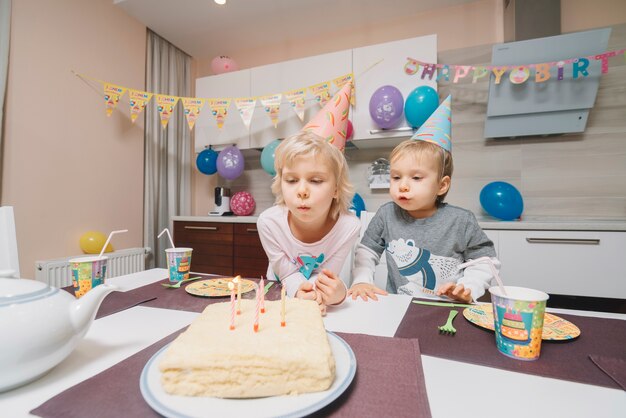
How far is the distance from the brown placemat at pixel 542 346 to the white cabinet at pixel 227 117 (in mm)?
2563

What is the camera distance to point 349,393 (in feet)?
Result: 1.31

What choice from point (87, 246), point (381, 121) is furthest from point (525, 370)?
point (87, 246)

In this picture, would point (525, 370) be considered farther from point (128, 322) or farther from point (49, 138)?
point (49, 138)

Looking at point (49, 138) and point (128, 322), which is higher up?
point (49, 138)

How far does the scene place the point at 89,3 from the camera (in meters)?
2.42

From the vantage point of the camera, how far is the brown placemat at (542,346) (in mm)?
467

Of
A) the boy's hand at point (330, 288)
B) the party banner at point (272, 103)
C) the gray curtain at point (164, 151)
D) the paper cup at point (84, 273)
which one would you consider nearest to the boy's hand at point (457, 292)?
the boy's hand at point (330, 288)

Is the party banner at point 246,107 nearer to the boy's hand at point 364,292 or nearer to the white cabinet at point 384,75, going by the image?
the white cabinet at point 384,75

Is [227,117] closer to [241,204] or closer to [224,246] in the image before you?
[241,204]

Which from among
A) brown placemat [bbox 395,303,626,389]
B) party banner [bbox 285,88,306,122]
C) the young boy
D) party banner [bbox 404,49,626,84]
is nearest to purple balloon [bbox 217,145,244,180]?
party banner [bbox 285,88,306,122]

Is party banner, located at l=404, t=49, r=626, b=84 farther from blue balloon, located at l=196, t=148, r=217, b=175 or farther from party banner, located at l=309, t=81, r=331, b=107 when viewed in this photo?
blue balloon, located at l=196, t=148, r=217, b=175

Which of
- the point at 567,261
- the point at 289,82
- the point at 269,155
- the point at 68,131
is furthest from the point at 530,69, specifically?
the point at 68,131

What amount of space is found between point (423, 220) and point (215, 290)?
31.8 inches

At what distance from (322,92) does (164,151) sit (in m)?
1.70
